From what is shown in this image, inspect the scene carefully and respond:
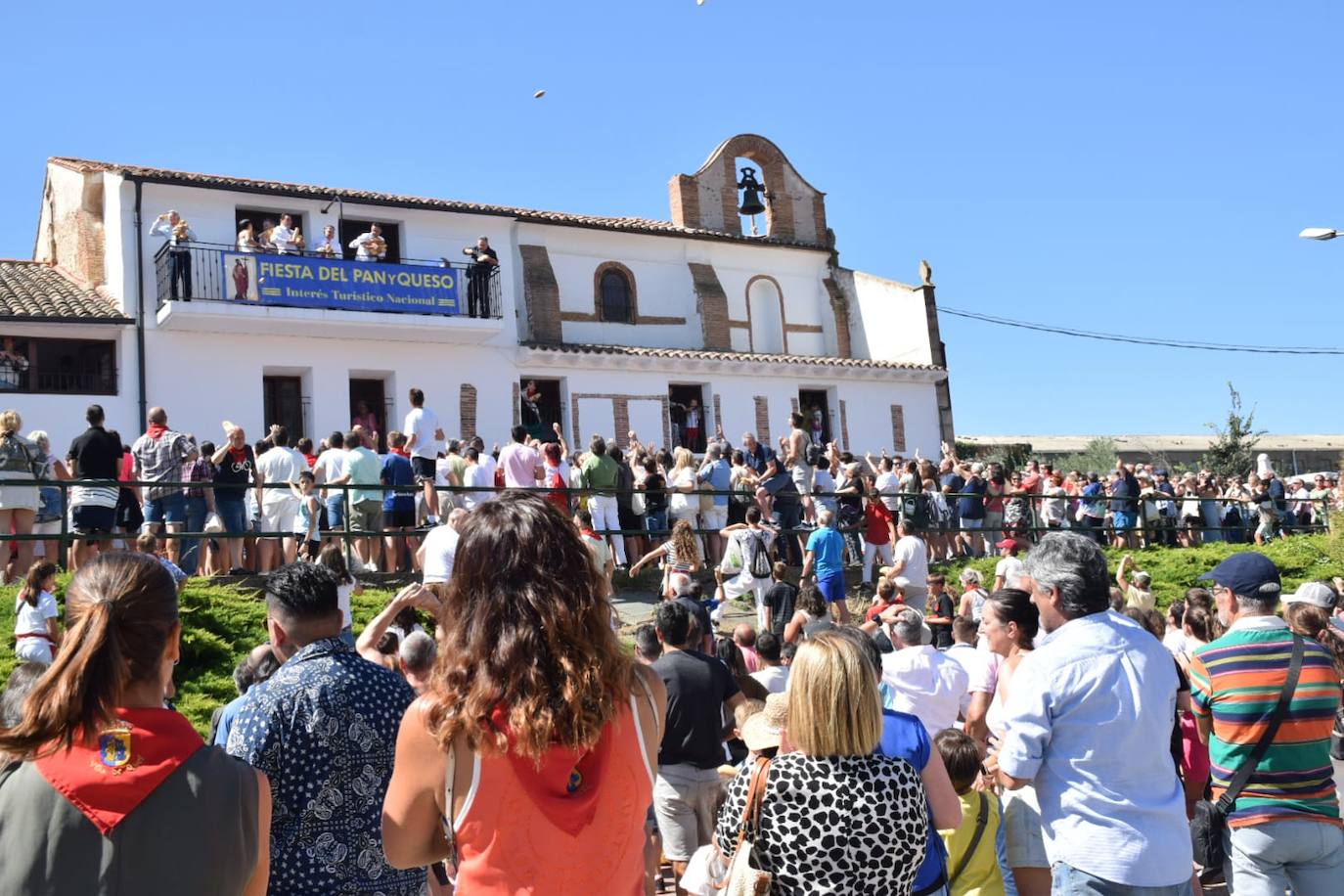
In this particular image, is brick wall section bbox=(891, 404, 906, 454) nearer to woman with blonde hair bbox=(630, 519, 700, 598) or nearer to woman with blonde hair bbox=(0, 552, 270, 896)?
woman with blonde hair bbox=(630, 519, 700, 598)

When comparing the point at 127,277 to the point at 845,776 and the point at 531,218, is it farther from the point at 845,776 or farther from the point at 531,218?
the point at 845,776

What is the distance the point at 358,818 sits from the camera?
3857 millimetres

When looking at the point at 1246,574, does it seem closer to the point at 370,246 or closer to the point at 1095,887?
the point at 1095,887

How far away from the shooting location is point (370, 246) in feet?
81.4

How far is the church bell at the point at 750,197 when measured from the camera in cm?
3219

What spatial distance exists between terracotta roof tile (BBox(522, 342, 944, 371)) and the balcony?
1.68 metres

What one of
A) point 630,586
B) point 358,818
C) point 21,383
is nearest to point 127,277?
point 21,383

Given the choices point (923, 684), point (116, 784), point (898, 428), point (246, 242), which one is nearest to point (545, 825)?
point (116, 784)

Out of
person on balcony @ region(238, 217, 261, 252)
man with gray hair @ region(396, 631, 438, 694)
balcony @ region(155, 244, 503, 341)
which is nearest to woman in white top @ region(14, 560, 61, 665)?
man with gray hair @ region(396, 631, 438, 694)

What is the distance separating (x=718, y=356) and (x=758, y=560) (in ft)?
49.9

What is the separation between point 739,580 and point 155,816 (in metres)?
11.6

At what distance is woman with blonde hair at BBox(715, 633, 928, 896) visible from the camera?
12.7 feet

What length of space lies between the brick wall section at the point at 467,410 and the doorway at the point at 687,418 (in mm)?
4741

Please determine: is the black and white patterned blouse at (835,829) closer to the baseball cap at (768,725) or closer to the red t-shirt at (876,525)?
the baseball cap at (768,725)
